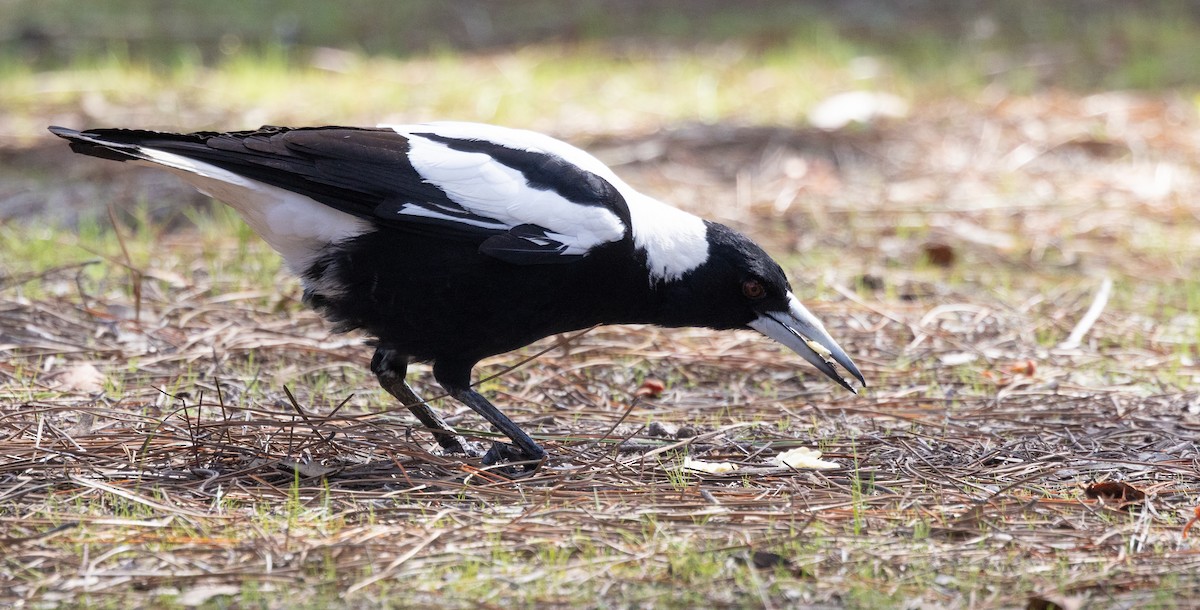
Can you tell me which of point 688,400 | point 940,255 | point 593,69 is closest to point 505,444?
point 688,400

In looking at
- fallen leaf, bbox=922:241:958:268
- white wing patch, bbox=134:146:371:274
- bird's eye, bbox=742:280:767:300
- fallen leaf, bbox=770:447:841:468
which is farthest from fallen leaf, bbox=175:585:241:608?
fallen leaf, bbox=922:241:958:268

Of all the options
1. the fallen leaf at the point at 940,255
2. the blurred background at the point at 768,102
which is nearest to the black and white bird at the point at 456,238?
the blurred background at the point at 768,102

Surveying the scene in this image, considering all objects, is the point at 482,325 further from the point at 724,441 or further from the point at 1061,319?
the point at 1061,319

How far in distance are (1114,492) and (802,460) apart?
0.63 m

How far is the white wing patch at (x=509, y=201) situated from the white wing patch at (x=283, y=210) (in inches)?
7.2

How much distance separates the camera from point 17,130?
6.32 m

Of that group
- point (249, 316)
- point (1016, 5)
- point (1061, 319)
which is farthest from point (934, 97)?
point (249, 316)

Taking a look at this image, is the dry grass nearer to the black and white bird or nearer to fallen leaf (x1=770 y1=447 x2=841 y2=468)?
fallen leaf (x1=770 y1=447 x2=841 y2=468)

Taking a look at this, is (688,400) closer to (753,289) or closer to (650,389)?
(650,389)

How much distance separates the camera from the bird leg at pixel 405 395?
10.3 feet

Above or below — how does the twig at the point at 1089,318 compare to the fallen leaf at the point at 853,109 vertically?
below

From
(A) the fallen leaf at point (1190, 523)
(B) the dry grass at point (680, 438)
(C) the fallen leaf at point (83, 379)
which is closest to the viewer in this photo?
(B) the dry grass at point (680, 438)

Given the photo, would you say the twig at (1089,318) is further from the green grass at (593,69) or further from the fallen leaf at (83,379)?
the fallen leaf at (83,379)

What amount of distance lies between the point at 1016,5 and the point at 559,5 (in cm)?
320
